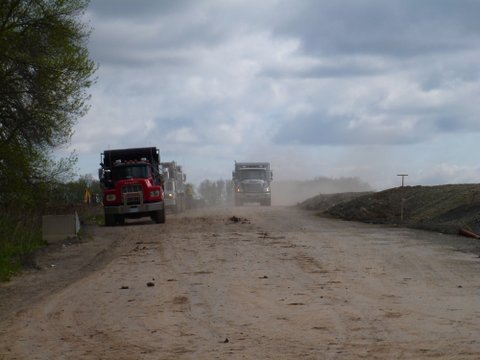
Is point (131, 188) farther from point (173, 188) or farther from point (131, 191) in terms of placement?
point (173, 188)

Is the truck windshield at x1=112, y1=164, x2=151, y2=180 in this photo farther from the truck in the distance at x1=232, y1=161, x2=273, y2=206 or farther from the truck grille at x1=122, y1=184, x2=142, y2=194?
the truck in the distance at x1=232, y1=161, x2=273, y2=206

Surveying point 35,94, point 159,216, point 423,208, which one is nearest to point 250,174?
point 159,216

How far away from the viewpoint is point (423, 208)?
117 feet

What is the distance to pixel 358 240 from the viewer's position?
2367 centimetres

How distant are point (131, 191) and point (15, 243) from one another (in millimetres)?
10965

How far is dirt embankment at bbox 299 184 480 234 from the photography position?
28.7m

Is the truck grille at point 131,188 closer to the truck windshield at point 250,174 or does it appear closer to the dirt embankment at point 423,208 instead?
the dirt embankment at point 423,208

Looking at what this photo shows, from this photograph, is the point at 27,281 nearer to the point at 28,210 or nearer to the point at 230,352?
the point at 230,352

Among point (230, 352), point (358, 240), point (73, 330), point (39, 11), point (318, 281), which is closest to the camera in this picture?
point (230, 352)

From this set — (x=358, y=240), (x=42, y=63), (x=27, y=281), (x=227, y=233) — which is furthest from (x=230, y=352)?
(x=42, y=63)

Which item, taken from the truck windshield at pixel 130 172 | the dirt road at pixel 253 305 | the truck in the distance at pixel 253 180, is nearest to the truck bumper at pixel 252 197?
the truck in the distance at pixel 253 180

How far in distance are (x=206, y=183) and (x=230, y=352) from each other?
411 ft

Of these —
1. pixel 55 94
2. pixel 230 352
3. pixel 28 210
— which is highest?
pixel 55 94

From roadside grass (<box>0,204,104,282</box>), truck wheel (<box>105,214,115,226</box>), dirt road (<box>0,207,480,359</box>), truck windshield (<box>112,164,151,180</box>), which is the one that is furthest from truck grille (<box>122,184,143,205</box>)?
dirt road (<box>0,207,480,359</box>)
